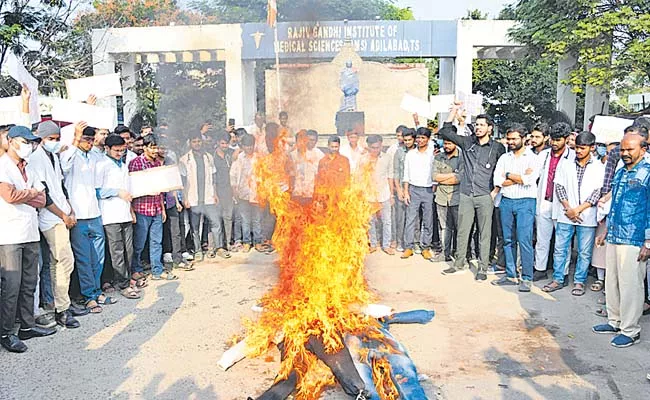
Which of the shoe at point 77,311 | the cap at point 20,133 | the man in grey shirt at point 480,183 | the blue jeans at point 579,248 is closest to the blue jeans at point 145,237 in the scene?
the shoe at point 77,311

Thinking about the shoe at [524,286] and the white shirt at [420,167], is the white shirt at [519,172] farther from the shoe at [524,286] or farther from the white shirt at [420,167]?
the white shirt at [420,167]

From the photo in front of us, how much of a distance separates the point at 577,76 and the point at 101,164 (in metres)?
15.2

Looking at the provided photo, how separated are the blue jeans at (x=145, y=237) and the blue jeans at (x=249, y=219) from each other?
1916 millimetres

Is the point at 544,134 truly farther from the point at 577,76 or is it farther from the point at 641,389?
the point at 577,76

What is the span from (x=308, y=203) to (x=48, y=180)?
9.08 ft

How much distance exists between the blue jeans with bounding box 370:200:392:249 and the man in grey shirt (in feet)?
5.19

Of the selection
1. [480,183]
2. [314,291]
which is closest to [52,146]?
[314,291]

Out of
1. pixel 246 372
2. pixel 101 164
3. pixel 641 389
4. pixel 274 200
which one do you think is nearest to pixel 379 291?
pixel 274 200

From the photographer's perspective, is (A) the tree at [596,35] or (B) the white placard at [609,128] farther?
(A) the tree at [596,35]

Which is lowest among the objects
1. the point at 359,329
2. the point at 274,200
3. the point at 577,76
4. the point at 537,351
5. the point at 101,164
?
the point at 537,351

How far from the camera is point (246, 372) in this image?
4824 mm

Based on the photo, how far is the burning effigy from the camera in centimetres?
443

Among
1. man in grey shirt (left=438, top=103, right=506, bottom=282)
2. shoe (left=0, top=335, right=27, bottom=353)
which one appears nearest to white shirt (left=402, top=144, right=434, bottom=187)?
man in grey shirt (left=438, top=103, right=506, bottom=282)

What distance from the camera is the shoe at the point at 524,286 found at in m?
7.12
